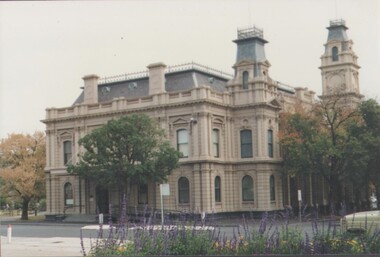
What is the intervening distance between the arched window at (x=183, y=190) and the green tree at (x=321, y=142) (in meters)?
8.10

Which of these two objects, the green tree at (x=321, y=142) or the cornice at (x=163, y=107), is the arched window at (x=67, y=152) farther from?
the green tree at (x=321, y=142)

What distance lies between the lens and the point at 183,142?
4866 centimetres

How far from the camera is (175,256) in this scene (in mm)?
14961

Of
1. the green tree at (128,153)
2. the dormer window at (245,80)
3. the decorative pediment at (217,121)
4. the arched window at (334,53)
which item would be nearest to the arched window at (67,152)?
the green tree at (128,153)

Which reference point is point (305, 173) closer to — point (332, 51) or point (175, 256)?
point (332, 51)

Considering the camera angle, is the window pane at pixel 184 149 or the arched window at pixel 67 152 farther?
the arched window at pixel 67 152

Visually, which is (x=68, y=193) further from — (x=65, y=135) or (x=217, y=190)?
(x=217, y=190)

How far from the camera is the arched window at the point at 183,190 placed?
48.3 meters

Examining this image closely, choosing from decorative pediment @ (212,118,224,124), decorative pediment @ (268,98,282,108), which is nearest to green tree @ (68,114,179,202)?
decorative pediment @ (212,118,224,124)

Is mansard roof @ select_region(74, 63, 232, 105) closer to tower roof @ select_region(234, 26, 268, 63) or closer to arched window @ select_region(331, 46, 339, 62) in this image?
tower roof @ select_region(234, 26, 268, 63)

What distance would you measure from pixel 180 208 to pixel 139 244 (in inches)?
1301

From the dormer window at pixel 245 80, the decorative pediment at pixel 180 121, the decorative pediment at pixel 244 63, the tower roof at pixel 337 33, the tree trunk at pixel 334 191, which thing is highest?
the tower roof at pixel 337 33

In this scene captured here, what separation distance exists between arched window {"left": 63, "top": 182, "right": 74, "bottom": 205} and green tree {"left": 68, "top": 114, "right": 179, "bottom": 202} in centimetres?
904

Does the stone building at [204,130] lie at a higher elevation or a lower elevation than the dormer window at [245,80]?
lower
